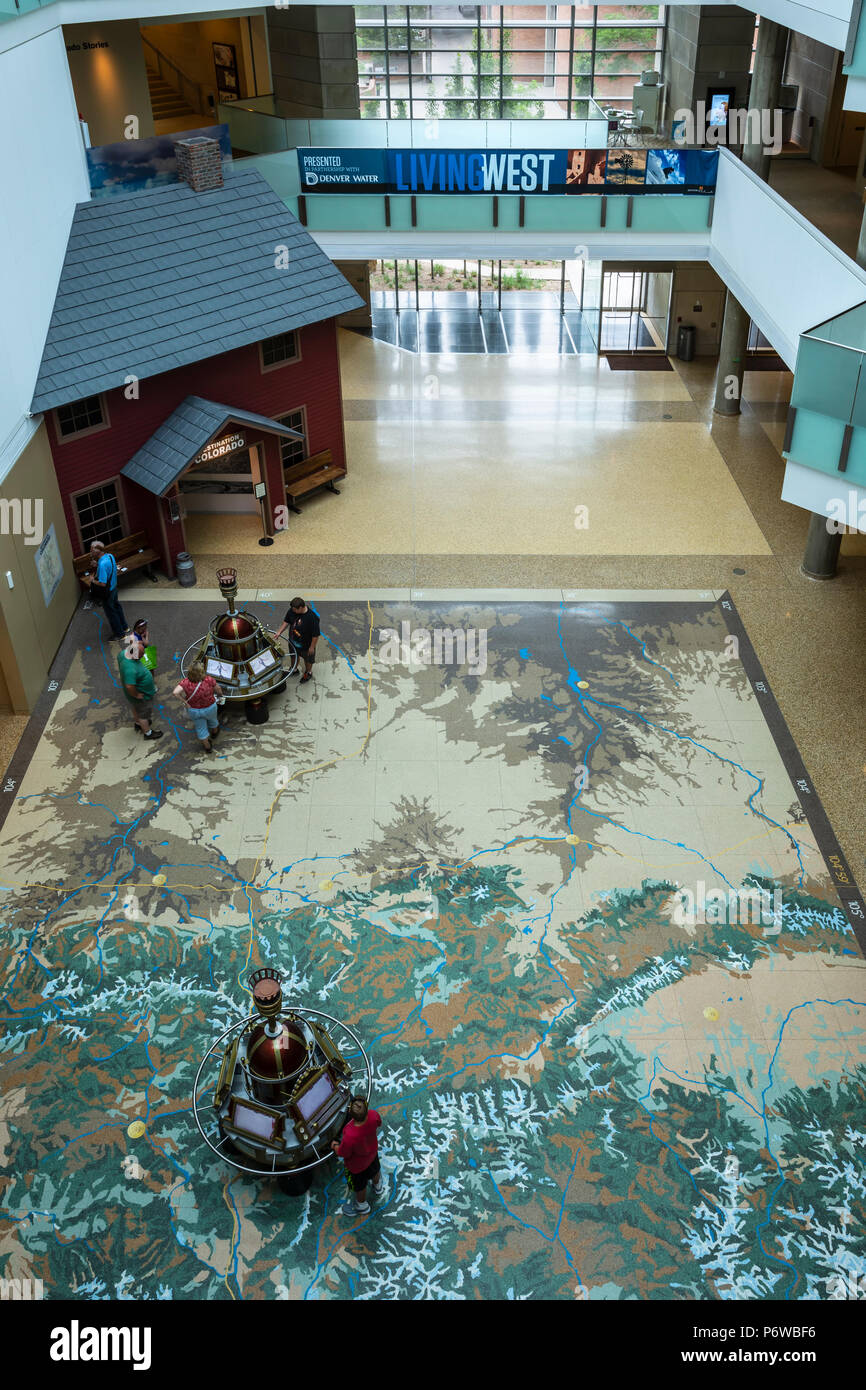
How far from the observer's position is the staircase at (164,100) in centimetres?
2562

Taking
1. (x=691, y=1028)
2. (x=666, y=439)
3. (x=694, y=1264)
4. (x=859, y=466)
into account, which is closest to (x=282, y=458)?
(x=666, y=439)

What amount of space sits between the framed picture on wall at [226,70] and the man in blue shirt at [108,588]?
585 inches

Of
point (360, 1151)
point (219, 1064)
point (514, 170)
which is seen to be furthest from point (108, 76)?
point (360, 1151)

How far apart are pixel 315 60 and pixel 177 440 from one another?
1130 cm

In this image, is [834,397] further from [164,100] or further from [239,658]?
[164,100]

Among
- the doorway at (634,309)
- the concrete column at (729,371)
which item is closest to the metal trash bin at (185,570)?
the concrete column at (729,371)

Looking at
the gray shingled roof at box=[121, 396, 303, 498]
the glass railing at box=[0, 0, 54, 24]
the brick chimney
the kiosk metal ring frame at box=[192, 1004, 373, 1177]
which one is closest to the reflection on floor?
the gray shingled roof at box=[121, 396, 303, 498]

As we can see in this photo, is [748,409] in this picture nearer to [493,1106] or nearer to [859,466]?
[859,466]

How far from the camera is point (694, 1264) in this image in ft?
29.6

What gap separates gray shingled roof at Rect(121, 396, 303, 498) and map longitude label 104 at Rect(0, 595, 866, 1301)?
2226 mm

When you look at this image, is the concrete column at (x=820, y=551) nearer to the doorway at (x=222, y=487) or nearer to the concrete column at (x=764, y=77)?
the concrete column at (x=764, y=77)

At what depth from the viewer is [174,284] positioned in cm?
1728

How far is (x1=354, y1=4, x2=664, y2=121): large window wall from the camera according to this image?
78.0ft

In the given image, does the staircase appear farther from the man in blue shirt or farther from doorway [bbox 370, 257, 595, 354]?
the man in blue shirt
